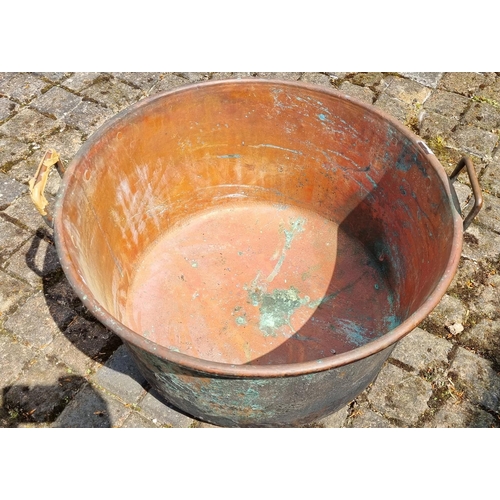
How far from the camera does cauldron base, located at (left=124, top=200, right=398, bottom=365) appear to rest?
3.04 metres

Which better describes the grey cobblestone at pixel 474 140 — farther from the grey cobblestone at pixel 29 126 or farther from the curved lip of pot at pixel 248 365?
the grey cobblestone at pixel 29 126

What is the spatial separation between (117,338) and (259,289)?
1025 mm

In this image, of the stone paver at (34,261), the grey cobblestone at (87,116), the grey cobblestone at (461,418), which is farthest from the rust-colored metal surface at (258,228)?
the grey cobblestone at (87,116)

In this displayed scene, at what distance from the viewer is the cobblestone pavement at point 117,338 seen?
2939 mm

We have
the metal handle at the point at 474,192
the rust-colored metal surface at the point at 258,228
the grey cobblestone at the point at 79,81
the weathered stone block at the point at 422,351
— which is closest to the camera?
the metal handle at the point at 474,192

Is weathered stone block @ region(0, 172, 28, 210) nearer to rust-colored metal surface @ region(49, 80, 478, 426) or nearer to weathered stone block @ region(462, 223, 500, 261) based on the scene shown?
rust-colored metal surface @ region(49, 80, 478, 426)

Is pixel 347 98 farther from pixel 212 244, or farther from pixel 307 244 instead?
pixel 212 244

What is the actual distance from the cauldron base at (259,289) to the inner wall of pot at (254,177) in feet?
0.34

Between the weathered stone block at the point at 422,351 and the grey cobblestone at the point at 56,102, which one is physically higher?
the grey cobblestone at the point at 56,102

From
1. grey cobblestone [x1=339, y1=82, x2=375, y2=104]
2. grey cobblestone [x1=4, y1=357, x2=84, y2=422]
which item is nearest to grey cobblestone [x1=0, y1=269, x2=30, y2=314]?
grey cobblestone [x1=4, y1=357, x2=84, y2=422]

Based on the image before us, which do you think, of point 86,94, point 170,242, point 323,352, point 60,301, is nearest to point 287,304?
point 323,352

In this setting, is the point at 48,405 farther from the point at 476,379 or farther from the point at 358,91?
the point at 358,91

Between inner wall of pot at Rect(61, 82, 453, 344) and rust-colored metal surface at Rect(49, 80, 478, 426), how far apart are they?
→ 0.03 ft

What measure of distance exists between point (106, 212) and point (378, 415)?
6.82 feet
